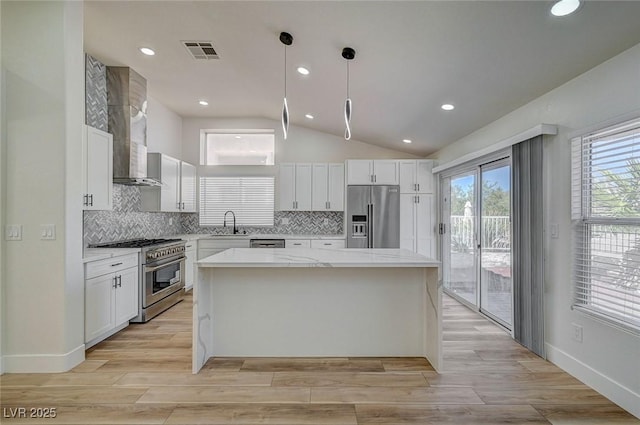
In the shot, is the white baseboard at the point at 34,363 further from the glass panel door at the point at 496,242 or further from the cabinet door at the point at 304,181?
the glass panel door at the point at 496,242

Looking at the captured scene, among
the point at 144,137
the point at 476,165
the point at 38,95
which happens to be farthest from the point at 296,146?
the point at 38,95

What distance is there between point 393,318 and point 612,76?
2.46 m

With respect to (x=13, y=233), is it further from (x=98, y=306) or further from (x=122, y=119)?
(x=122, y=119)

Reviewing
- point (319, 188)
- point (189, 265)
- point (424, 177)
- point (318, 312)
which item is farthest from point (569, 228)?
point (189, 265)

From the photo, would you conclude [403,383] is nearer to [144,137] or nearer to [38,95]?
[38,95]

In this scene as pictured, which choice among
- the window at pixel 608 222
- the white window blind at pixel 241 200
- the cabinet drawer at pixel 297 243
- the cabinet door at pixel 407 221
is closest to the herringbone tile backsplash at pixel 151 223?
the white window blind at pixel 241 200

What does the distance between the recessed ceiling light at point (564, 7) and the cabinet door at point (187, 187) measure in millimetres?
5186

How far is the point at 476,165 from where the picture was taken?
13.8 feet

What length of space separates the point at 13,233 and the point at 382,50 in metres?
3.51

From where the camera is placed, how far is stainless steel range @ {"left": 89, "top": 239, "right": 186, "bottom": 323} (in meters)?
3.76

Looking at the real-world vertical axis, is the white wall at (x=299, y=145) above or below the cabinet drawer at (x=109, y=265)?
above

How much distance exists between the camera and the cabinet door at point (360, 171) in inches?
217

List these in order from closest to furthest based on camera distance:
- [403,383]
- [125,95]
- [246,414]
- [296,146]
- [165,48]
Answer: [246,414] → [403,383] → [165,48] → [125,95] → [296,146]

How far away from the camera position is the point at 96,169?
322 centimetres
